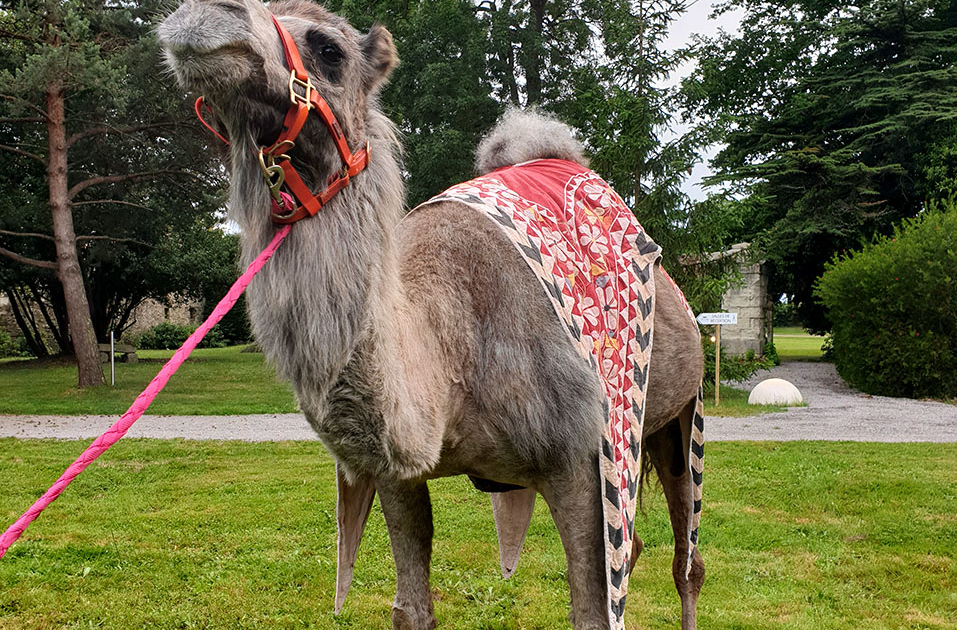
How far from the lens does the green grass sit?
Answer: 13.5m

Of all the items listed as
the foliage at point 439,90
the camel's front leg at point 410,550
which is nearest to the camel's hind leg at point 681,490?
the camel's front leg at point 410,550

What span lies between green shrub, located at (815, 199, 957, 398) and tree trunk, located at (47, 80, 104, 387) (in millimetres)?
16263

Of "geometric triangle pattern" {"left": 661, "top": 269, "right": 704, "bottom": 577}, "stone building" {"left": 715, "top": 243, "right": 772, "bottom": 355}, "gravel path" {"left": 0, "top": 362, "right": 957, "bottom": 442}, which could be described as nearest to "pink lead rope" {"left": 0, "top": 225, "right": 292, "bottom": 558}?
"geometric triangle pattern" {"left": 661, "top": 269, "right": 704, "bottom": 577}

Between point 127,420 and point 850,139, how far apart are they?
25.8 meters

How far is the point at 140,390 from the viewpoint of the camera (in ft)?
52.4

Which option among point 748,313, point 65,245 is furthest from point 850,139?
point 65,245

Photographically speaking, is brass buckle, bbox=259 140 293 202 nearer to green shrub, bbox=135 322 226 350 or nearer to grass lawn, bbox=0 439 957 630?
grass lawn, bbox=0 439 957 630

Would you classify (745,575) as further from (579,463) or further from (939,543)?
(579,463)

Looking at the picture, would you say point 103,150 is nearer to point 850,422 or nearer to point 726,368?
point 726,368

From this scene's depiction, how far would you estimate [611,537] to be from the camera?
243 centimetres

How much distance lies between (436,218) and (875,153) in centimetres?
2361

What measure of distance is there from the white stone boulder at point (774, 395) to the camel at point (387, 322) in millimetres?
12500

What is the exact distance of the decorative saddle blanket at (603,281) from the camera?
2.48 metres

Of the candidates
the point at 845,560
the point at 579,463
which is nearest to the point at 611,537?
the point at 579,463
